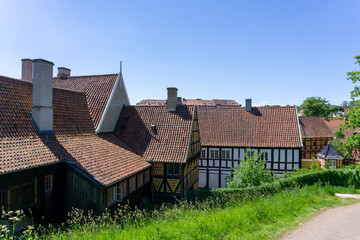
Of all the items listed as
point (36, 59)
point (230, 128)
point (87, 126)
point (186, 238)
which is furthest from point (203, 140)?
point (186, 238)

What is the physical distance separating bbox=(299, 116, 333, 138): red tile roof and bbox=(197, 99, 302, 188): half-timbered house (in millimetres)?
14645

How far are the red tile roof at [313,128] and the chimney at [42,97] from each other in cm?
3317

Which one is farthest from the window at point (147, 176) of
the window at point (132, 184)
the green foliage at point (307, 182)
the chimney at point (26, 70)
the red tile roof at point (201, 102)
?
the red tile roof at point (201, 102)

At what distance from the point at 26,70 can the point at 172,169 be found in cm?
1304

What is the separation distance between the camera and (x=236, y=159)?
70.3 feet

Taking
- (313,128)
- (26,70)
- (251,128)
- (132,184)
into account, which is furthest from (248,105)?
(26,70)

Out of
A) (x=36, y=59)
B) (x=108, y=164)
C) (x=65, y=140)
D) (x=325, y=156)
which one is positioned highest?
(x=36, y=59)

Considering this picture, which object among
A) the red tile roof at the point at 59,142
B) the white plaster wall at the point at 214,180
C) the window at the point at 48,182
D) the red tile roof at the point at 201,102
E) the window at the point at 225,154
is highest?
the red tile roof at the point at 201,102

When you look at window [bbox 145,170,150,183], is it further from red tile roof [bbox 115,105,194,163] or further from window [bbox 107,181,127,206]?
window [bbox 107,181,127,206]

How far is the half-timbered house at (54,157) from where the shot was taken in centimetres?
855

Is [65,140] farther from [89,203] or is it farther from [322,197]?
[322,197]

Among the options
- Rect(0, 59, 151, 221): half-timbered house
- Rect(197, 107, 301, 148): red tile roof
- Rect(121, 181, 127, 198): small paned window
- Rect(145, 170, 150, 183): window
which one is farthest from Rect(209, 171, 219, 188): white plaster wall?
Rect(121, 181, 127, 198): small paned window

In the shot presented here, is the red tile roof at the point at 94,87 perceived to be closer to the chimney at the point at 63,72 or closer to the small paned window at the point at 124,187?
the chimney at the point at 63,72

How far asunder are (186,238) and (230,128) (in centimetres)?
1812
